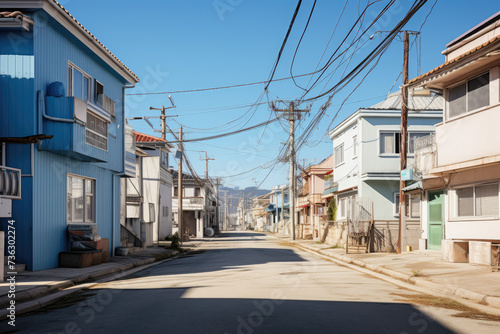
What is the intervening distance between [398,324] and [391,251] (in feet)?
56.8

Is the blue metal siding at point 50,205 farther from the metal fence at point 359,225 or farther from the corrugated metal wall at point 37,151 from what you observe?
the metal fence at point 359,225

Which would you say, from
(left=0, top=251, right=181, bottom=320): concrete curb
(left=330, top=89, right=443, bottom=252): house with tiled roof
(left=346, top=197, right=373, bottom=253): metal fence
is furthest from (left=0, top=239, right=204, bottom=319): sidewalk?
(left=330, top=89, right=443, bottom=252): house with tiled roof

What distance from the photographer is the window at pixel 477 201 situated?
16.1m

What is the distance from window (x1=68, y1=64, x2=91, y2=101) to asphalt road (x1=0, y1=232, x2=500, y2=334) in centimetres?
752

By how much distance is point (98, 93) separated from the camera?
65.0 ft

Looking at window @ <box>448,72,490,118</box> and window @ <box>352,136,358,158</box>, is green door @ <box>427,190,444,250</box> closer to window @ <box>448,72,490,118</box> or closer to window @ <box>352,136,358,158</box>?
window @ <box>448,72,490,118</box>

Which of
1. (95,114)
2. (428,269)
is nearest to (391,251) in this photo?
(428,269)

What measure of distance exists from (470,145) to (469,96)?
5.35 feet

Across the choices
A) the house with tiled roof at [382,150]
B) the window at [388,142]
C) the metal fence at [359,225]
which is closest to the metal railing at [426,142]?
the metal fence at [359,225]

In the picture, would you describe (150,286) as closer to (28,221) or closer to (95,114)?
(28,221)

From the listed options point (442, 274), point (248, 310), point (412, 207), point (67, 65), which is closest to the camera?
point (248, 310)

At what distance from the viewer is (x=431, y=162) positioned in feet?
62.0

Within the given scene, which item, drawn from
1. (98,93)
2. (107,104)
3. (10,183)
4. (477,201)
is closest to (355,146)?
(477,201)

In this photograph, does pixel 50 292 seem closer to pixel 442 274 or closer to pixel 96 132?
pixel 96 132
